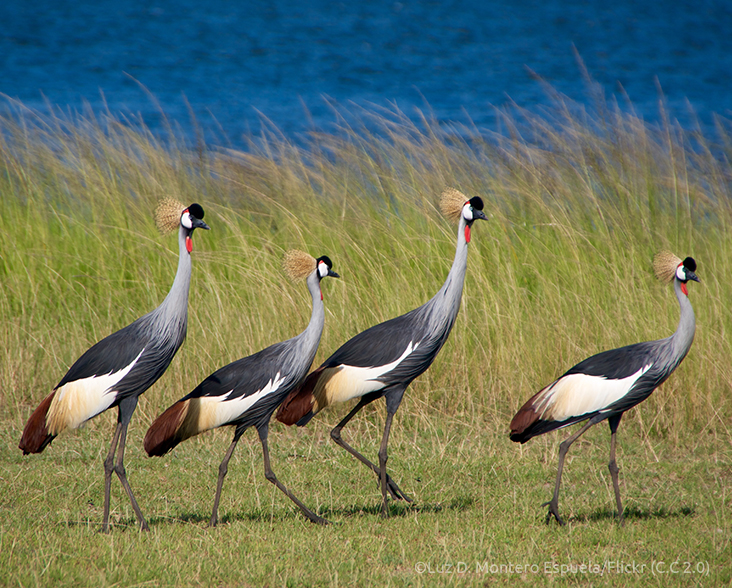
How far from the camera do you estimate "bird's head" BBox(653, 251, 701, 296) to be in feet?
13.4

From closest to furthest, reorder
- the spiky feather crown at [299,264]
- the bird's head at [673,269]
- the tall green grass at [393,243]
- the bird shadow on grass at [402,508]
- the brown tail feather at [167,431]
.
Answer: the brown tail feather at [167,431]
the spiky feather crown at [299,264]
the bird's head at [673,269]
the bird shadow on grass at [402,508]
the tall green grass at [393,243]

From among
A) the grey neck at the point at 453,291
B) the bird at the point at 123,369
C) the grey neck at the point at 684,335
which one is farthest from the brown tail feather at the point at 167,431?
the grey neck at the point at 684,335

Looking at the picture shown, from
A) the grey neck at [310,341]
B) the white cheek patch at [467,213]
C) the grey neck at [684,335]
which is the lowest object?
the grey neck at [684,335]

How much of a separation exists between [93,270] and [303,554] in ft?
13.6

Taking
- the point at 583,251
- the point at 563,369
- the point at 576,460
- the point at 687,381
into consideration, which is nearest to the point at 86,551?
the point at 576,460

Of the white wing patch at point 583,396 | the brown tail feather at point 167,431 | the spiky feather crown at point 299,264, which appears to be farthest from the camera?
the spiky feather crown at point 299,264

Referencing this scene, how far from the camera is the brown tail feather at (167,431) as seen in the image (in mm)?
3742

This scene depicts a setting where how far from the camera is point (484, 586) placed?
3.32 m

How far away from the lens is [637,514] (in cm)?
418

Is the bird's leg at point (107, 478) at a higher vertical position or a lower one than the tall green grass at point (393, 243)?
lower

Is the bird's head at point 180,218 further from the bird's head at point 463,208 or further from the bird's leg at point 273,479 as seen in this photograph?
the bird's head at point 463,208

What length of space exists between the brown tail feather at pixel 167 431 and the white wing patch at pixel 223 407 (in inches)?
3.6

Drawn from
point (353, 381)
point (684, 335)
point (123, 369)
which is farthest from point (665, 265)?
point (123, 369)

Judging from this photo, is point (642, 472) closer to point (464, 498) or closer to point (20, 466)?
point (464, 498)
